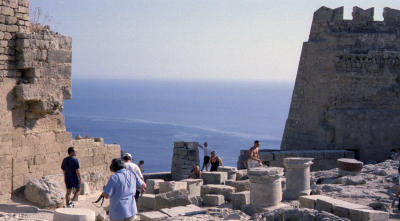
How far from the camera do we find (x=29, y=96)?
10.6m

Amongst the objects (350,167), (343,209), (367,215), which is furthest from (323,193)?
(367,215)

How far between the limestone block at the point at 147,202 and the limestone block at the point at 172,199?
178mm

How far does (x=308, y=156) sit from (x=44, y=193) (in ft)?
33.9

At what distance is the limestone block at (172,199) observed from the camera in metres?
10.7

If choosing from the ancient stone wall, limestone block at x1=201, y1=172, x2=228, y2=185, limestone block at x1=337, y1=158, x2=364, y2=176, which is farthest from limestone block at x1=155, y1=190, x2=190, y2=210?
the ancient stone wall

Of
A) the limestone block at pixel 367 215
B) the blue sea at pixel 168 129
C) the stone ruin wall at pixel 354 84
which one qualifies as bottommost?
the blue sea at pixel 168 129

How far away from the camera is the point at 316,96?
67.8ft

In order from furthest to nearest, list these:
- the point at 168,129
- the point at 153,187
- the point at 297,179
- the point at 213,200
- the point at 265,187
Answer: the point at 168,129, the point at 153,187, the point at 213,200, the point at 297,179, the point at 265,187

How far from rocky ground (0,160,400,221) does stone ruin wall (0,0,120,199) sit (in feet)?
2.73

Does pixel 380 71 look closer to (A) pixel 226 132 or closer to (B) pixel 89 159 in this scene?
(B) pixel 89 159

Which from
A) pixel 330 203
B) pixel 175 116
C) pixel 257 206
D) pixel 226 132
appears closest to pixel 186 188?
pixel 257 206

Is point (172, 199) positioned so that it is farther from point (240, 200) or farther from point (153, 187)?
point (153, 187)

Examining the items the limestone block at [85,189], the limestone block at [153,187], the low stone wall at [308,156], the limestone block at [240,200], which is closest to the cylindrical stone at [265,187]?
the limestone block at [240,200]

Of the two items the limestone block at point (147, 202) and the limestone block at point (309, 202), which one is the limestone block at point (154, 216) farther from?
the limestone block at point (309, 202)
